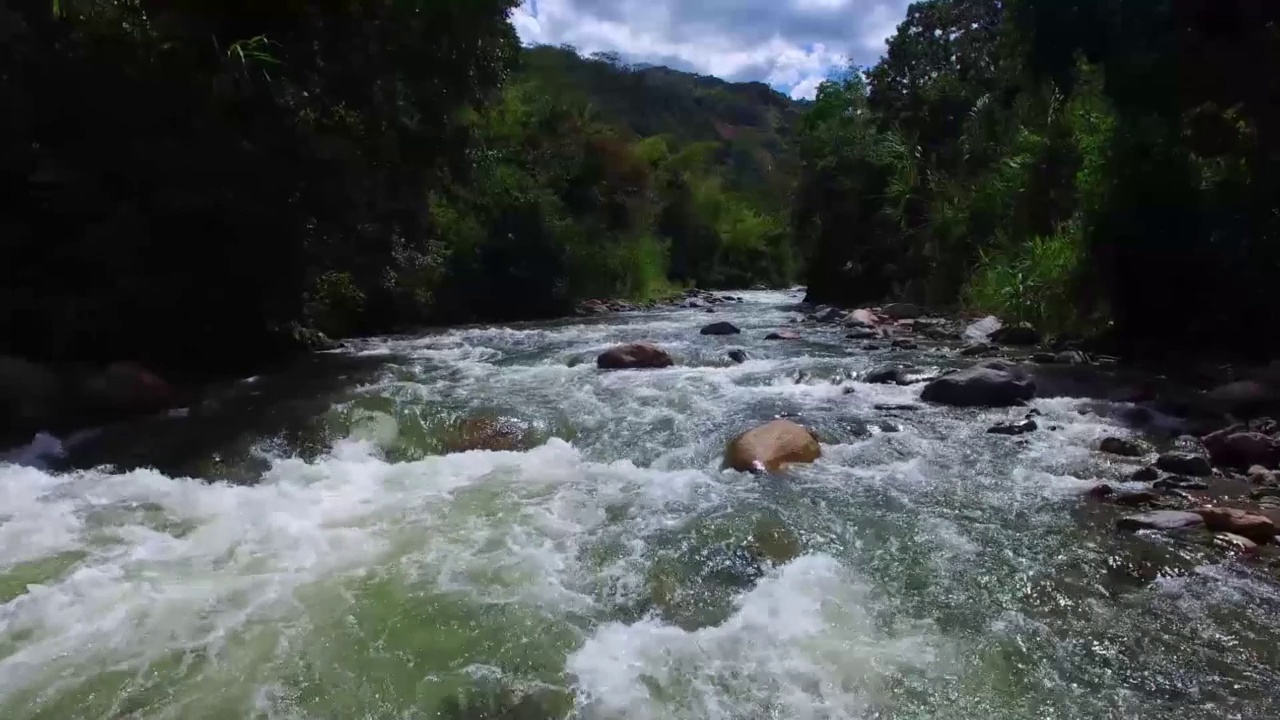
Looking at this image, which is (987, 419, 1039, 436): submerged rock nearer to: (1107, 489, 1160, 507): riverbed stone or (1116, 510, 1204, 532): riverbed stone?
(1107, 489, 1160, 507): riverbed stone

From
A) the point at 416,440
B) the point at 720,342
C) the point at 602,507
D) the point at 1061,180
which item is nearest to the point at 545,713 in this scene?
the point at 602,507

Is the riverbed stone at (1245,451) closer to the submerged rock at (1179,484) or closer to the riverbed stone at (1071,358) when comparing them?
the submerged rock at (1179,484)

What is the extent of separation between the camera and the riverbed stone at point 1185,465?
6.82 meters

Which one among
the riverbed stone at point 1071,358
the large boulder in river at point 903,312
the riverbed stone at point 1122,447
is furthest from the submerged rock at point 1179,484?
the large boulder in river at point 903,312

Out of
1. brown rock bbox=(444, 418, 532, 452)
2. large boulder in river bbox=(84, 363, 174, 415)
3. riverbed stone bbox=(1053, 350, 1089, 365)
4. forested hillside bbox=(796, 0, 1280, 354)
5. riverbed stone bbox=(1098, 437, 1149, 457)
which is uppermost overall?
forested hillside bbox=(796, 0, 1280, 354)

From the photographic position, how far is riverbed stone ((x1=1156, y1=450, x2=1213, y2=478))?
22.4ft

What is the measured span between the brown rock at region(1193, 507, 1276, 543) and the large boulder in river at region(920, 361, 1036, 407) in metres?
3.78

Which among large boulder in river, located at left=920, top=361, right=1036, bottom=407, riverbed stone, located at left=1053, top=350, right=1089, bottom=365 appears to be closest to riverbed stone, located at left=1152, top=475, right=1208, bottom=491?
large boulder in river, located at left=920, top=361, right=1036, bottom=407

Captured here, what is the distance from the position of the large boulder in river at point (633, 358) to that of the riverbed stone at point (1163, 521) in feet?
23.8

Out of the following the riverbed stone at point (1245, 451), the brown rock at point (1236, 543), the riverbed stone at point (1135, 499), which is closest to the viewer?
the brown rock at point (1236, 543)

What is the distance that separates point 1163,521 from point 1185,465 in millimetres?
1513

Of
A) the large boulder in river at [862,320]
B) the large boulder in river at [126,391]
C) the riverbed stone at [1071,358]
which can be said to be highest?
the large boulder in river at [126,391]

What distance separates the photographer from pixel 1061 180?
48.3 feet

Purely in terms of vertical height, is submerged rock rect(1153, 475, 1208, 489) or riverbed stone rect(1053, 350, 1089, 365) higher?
riverbed stone rect(1053, 350, 1089, 365)
